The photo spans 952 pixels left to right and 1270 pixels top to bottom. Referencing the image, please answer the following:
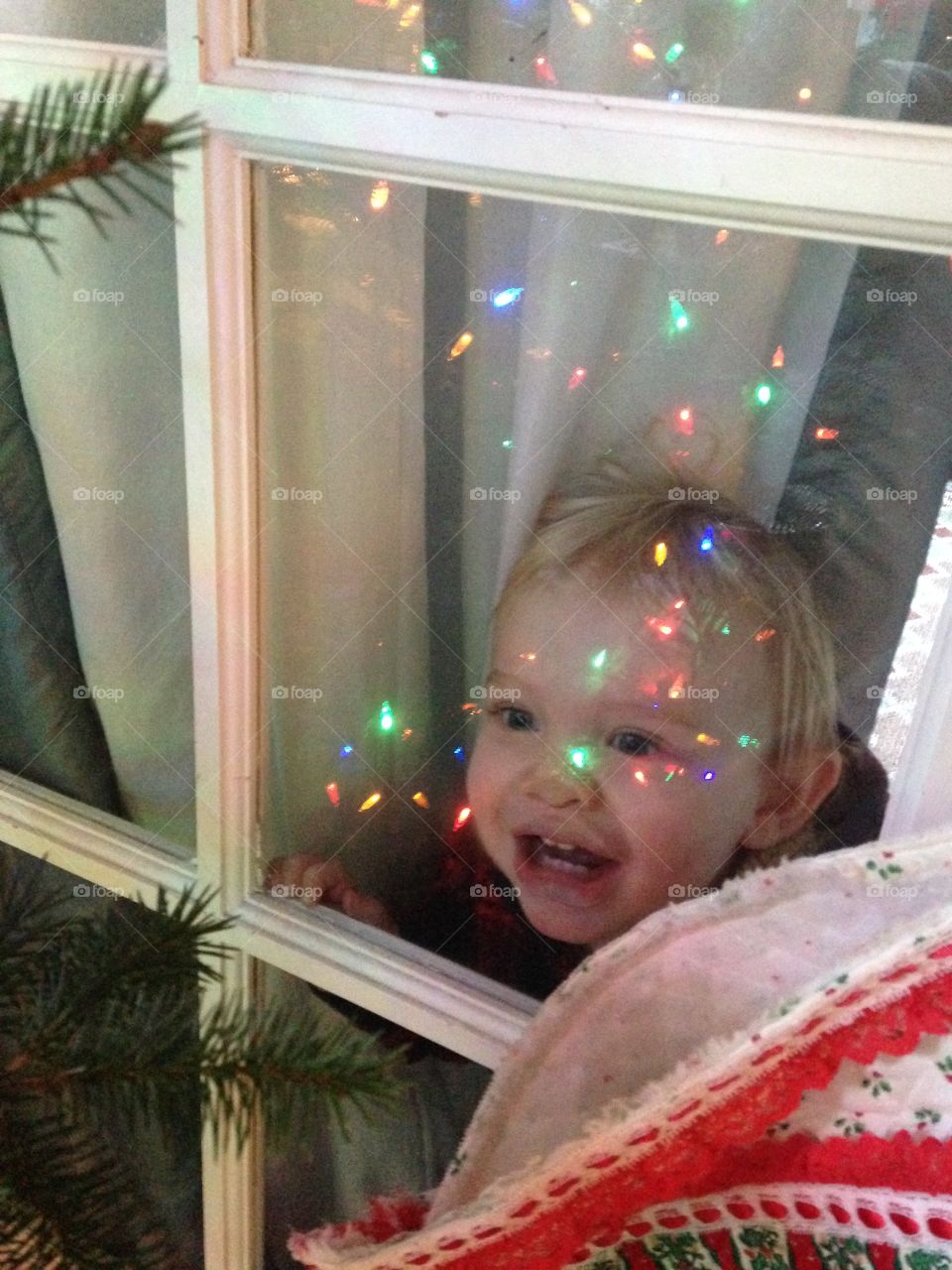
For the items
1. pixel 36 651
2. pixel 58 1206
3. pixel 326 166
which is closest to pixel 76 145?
pixel 326 166

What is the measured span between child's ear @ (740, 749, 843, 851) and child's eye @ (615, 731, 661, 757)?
0.27 feet

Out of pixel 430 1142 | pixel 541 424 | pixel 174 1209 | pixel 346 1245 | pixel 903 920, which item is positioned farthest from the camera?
pixel 174 1209

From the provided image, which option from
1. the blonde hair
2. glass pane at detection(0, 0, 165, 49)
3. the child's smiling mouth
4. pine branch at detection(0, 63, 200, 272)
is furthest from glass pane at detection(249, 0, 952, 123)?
the child's smiling mouth

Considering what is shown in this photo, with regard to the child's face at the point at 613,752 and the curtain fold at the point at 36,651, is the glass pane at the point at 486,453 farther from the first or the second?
the curtain fold at the point at 36,651

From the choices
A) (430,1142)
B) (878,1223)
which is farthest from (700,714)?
(430,1142)

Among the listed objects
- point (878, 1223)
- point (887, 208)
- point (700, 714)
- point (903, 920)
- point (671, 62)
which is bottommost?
point (878, 1223)

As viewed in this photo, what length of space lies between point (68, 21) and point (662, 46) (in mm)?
480

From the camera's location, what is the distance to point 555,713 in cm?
77

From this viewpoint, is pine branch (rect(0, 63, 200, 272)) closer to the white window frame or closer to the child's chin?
the white window frame

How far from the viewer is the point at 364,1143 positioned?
Result: 1015 millimetres

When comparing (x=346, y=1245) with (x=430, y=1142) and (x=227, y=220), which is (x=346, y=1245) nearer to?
(x=430, y=1142)

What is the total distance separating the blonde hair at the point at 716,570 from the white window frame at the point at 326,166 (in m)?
0.07

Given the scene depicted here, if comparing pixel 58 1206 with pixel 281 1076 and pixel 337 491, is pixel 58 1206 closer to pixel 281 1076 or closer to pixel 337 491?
pixel 281 1076

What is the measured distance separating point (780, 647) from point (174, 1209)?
947mm
